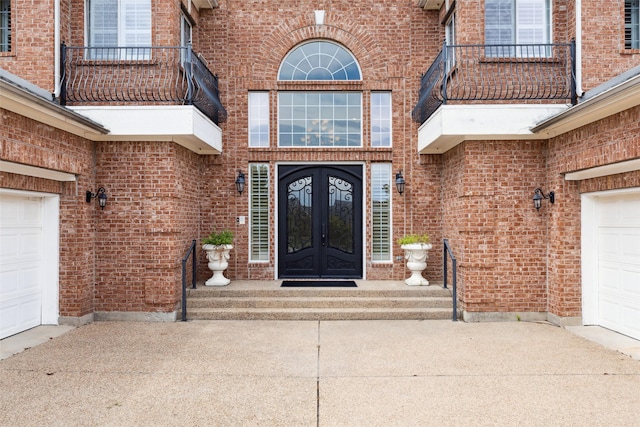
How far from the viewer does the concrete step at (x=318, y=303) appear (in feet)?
23.2

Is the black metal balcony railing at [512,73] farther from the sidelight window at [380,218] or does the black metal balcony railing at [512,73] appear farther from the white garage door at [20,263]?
the white garage door at [20,263]

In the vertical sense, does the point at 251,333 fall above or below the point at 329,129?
below

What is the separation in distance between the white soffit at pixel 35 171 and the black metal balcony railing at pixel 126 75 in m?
1.34

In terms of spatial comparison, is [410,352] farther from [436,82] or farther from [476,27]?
[476,27]

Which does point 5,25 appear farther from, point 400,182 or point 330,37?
point 400,182

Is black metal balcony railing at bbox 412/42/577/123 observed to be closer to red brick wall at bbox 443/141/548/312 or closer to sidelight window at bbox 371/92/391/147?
red brick wall at bbox 443/141/548/312

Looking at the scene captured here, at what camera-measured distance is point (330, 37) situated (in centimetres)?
878

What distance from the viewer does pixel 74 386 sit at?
435cm

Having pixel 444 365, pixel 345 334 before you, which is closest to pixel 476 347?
pixel 444 365

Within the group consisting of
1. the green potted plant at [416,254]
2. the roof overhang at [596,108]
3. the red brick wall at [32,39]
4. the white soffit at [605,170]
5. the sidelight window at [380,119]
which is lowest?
the green potted plant at [416,254]

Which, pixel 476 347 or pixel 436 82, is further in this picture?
pixel 436 82

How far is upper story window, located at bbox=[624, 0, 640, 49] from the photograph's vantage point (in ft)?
22.9

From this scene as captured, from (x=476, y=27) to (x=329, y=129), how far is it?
332 centimetres

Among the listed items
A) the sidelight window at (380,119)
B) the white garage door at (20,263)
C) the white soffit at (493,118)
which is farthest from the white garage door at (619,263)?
the white garage door at (20,263)
